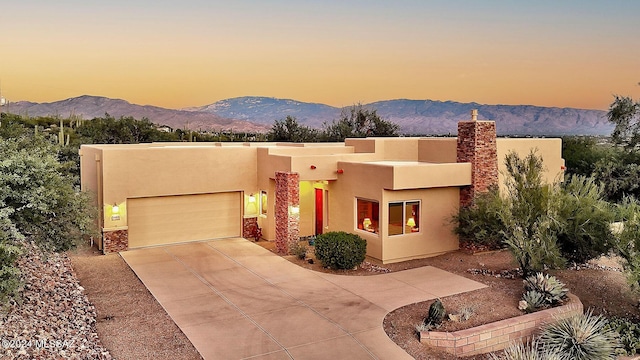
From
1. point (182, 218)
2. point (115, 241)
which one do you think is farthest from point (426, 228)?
point (115, 241)

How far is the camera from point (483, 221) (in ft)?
47.4

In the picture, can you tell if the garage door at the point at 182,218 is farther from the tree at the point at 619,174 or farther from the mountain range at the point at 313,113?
the mountain range at the point at 313,113

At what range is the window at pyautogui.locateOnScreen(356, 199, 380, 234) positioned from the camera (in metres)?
14.9

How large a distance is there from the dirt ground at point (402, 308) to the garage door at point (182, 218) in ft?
5.22

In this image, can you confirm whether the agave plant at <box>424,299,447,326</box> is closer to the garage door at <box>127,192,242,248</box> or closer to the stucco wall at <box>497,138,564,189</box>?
the stucco wall at <box>497,138,564,189</box>

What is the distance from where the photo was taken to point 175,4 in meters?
26.9

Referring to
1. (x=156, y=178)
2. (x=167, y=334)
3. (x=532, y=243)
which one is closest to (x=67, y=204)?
(x=167, y=334)

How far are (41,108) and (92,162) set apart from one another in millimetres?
47537

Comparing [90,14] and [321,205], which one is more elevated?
[90,14]

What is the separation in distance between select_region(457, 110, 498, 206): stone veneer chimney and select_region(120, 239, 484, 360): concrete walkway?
3.51 meters

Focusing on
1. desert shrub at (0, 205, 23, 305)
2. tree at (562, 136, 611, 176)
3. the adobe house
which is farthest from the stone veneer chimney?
tree at (562, 136, 611, 176)

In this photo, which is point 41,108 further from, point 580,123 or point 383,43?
point 580,123

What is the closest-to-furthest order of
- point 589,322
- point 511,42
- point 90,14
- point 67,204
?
1. point 589,322
2. point 67,204
3. point 90,14
4. point 511,42

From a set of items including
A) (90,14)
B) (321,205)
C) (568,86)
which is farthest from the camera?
(568,86)
